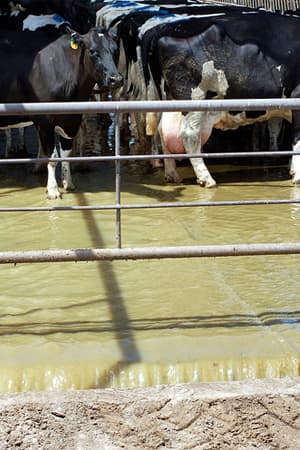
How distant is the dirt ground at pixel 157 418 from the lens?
364cm

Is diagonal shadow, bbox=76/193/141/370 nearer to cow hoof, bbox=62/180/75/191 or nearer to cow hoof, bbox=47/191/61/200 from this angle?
cow hoof, bbox=47/191/61/200

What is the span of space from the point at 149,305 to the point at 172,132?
4.82m

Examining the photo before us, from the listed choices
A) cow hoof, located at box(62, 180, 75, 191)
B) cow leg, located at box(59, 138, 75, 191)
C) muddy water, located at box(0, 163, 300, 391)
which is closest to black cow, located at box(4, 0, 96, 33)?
cow leg, located at box(59, 138, 75, 191)

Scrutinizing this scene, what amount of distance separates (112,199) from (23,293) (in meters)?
3.34

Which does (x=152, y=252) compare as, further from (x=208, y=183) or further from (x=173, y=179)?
(x=173, y=179)

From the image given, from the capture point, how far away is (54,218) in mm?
7336

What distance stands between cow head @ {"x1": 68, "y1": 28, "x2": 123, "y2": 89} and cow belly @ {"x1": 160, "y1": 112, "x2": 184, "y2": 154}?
105 cm

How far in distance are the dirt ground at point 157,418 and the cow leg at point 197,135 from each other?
5.49 m

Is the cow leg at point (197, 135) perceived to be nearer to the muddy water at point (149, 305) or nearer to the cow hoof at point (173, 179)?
the cow hoof at point (173, 179)

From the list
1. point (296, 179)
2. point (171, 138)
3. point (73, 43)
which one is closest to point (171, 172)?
point (171, 138)

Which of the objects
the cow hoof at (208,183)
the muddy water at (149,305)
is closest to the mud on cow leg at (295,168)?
the cow hoof at (208,183)

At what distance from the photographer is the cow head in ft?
27.9

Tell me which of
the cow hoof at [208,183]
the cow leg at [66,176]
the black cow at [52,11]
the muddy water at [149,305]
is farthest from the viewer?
the black cow at [52,11]

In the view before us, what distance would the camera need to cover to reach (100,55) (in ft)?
28.3
